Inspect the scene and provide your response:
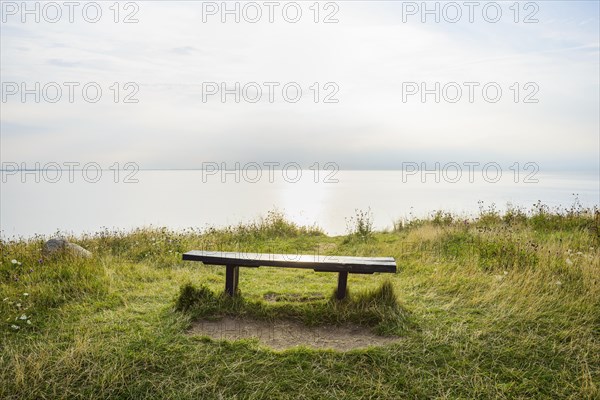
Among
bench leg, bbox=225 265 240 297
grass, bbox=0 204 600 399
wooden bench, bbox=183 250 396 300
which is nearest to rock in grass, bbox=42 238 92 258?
grass, bbox=0 204 600 399

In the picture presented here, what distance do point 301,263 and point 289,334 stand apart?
2.94 feet

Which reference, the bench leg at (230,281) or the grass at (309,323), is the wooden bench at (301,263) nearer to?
the bench leg at (230,281)

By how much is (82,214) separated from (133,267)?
19247 millimetres

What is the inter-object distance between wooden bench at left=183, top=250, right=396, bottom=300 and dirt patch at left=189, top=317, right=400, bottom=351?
2.09 feet

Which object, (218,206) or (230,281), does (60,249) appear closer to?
(230,281)

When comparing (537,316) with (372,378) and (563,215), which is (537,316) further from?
(563,215)

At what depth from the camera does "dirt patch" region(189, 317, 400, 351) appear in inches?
183

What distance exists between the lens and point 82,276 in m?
6.53

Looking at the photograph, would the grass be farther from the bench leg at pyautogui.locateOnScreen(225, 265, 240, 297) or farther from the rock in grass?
the rock in grass

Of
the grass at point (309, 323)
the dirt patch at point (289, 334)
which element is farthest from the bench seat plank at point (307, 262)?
the dirt patch at point (289, 334)

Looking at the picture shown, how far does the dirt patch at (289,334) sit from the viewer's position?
4656mm

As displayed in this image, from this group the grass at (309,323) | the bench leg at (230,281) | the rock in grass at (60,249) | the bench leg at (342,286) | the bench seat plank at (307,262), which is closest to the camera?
the grass at (309,323)

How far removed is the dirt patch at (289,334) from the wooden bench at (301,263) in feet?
2.09

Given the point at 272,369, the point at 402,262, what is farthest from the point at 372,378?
the point at 402,262
